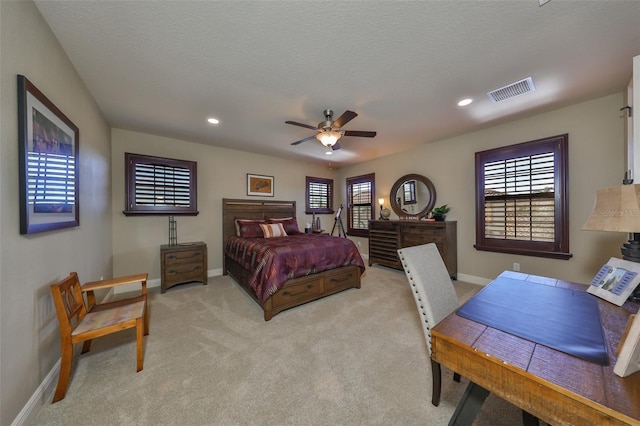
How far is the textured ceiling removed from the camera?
4.81 ft

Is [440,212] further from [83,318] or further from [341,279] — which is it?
[83,318]

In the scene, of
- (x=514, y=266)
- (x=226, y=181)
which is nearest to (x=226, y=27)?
(x=226, y=181)

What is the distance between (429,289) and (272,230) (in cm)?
320

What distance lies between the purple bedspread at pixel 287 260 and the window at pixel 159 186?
1.38m

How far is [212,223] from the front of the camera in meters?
4.29

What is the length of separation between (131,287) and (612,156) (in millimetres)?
6678

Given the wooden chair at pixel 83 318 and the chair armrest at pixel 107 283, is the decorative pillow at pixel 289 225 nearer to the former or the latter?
the chair armrest at pixel 107 283

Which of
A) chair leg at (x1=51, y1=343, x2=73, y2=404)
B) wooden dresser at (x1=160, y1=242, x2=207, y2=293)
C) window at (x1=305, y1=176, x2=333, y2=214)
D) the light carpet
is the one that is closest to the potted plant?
the light carpet

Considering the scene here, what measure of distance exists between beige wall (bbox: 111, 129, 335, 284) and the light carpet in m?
1.39

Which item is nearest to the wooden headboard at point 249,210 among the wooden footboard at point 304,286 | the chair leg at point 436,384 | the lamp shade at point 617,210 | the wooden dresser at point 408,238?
the wooden footboard at point 304,286

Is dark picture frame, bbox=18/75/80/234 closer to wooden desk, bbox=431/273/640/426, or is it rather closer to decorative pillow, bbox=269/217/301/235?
wooden desk, bbox=431/273/640/426

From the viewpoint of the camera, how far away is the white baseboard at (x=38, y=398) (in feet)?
4.14

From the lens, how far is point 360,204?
5.72 m

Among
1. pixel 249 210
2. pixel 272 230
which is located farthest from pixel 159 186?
pixel 272 230
